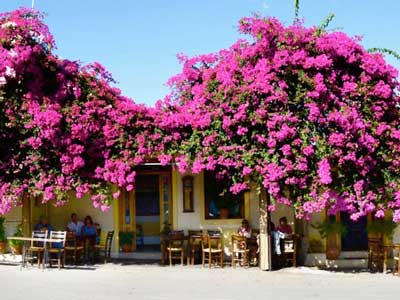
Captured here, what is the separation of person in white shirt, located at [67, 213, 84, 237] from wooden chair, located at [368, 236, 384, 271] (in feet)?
26.2

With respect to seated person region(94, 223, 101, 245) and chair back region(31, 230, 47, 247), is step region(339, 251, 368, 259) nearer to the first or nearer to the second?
seated person region(94, 223, 101, 245)

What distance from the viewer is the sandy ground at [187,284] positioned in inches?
436

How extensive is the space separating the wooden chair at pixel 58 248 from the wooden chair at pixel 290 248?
561 cm

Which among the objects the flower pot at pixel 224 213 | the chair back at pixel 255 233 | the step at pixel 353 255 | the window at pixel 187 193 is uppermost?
the window at pixel 187 193

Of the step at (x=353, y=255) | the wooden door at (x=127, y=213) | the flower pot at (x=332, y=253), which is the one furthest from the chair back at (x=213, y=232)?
the step at (x=353, y=255)

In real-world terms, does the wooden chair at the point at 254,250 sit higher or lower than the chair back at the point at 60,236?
lower

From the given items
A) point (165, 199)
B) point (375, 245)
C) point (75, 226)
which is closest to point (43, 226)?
point (75, 226)

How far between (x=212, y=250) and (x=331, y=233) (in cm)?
322

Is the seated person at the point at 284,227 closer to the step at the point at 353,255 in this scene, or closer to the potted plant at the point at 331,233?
the potted plant at the point at 331,233

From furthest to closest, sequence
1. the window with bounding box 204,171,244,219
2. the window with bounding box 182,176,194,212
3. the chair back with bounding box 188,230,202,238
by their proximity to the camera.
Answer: the window with bounding box 182,176,194,212
the window with bounding box 204,171,244,219
the chair back with bounding box 188,230,202,238

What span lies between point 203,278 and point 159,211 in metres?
4.85

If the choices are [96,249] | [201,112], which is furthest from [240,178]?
[96,249]

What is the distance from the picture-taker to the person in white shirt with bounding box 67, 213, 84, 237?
16609mm

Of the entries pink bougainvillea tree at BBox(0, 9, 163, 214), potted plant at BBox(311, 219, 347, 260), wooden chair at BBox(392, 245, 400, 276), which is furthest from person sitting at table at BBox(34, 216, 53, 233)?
wooden chair at BBox(392, 245, 400, 276)
